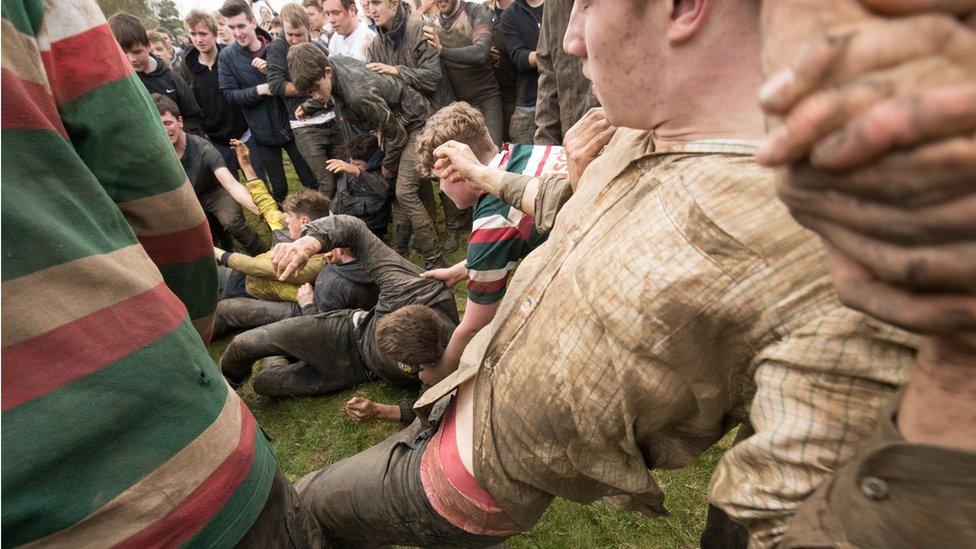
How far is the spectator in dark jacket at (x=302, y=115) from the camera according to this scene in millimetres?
5789

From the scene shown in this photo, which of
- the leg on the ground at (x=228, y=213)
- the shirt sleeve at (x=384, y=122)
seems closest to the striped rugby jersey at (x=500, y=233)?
the shirt sleeve at (x=384, y=122)

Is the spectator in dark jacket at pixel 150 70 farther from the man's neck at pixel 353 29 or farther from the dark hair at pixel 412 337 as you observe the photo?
the dark hair at pixel 412 337

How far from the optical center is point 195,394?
110 cm

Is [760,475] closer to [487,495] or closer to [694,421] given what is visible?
[694,421]

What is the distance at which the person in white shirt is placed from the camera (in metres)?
5.79

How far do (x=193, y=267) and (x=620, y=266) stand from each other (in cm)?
112

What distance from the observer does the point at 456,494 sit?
1618 millimetres

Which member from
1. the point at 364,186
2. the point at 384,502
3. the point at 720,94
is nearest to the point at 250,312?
the point at 364,186

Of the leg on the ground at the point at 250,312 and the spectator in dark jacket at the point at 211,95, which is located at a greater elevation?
the spectator in dark jacket at the point at 211,95

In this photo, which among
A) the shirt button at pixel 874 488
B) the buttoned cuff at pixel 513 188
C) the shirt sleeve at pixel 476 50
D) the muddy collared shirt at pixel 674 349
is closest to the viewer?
the shirt button at pixel 874 488

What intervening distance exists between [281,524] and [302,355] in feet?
8.05

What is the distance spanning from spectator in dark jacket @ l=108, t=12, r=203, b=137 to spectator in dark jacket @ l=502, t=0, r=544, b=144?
3573 mm

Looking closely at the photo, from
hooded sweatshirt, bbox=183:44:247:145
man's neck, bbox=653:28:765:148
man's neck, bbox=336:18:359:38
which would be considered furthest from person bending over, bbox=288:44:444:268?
man's neck, bbox=653:28:765:148

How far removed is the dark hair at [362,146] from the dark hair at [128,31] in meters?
2.36
